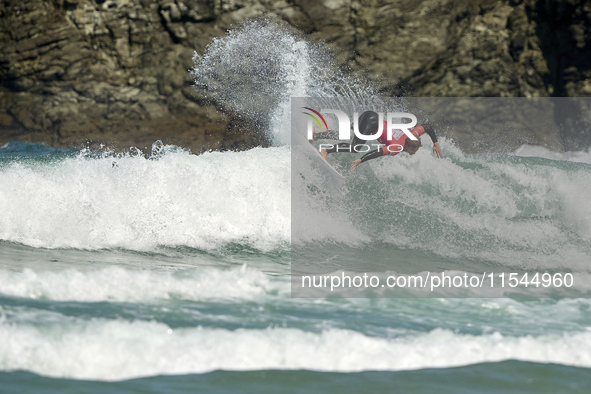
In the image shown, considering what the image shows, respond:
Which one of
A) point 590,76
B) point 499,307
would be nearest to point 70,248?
point 499,307

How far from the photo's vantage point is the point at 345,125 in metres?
7.40

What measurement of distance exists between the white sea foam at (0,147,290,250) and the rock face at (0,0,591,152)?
5220 millimetres

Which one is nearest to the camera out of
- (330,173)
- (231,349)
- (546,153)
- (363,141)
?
(231,349)

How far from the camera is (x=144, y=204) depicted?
644cm

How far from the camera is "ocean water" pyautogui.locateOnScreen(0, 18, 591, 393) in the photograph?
2.67 metres

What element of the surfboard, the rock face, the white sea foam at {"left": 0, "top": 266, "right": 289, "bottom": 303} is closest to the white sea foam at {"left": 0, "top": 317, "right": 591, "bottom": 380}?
the white sea foam at {"left": 0, "top": 266, "right": 289, "bottom": 303}

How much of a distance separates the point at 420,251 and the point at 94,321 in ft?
12.3

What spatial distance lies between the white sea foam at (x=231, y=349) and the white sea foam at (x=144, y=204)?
117 inches

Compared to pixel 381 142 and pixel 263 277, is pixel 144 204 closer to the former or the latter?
pixel 263 277

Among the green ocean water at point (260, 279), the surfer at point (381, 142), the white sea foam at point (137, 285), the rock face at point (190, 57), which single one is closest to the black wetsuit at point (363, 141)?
the surfer at point (381, 142)

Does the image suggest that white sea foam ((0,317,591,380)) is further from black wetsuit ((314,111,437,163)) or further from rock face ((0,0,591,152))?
rock face ((0,0,591,152))

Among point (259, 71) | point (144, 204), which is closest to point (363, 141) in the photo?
point (144, 204)

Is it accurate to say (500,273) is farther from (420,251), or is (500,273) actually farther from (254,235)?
(254,235)

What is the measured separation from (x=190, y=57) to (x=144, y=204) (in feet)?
23.0
